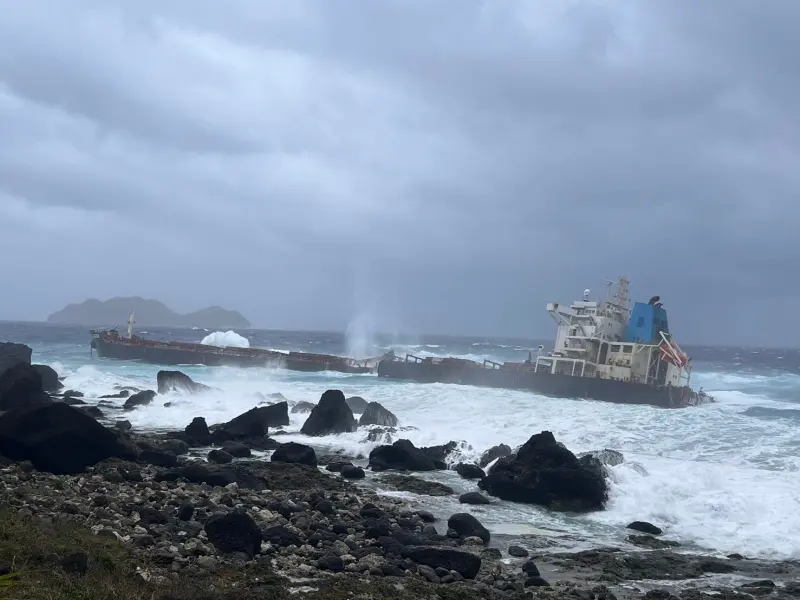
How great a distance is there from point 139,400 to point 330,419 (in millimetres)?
8819

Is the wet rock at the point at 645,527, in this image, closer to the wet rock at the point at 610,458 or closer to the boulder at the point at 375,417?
the wet rock at the point at 610,458

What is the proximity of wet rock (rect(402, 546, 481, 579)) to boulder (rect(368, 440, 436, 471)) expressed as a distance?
25.3ft

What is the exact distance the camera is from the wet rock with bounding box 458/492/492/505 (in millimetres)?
13953

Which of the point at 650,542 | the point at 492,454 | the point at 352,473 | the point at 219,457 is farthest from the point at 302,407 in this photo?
the point at 650,542

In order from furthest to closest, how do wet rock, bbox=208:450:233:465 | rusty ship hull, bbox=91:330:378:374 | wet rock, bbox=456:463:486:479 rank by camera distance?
rusty ship hull, bbox=91:330:378:374 → wet rock, bbox=456:463:486:479 → wet rock, bbox=208:450:233:465

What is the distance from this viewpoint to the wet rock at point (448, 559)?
8922 millimetres

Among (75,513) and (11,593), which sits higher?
(11,593)

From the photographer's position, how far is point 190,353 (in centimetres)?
4962

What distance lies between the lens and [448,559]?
9000 millimetres

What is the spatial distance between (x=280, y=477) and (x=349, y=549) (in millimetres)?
5087

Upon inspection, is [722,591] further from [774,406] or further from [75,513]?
[774,406]

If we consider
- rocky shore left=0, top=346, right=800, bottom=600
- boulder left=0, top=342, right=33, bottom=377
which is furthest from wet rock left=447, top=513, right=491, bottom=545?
boulder left=0, top=342, right=33, bottom=377

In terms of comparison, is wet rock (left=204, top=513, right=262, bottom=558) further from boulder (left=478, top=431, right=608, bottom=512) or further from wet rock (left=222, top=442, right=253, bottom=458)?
wet rock (left=222, top=442, right=253, bottom=458)

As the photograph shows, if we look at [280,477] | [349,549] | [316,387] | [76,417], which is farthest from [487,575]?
[316,387]
